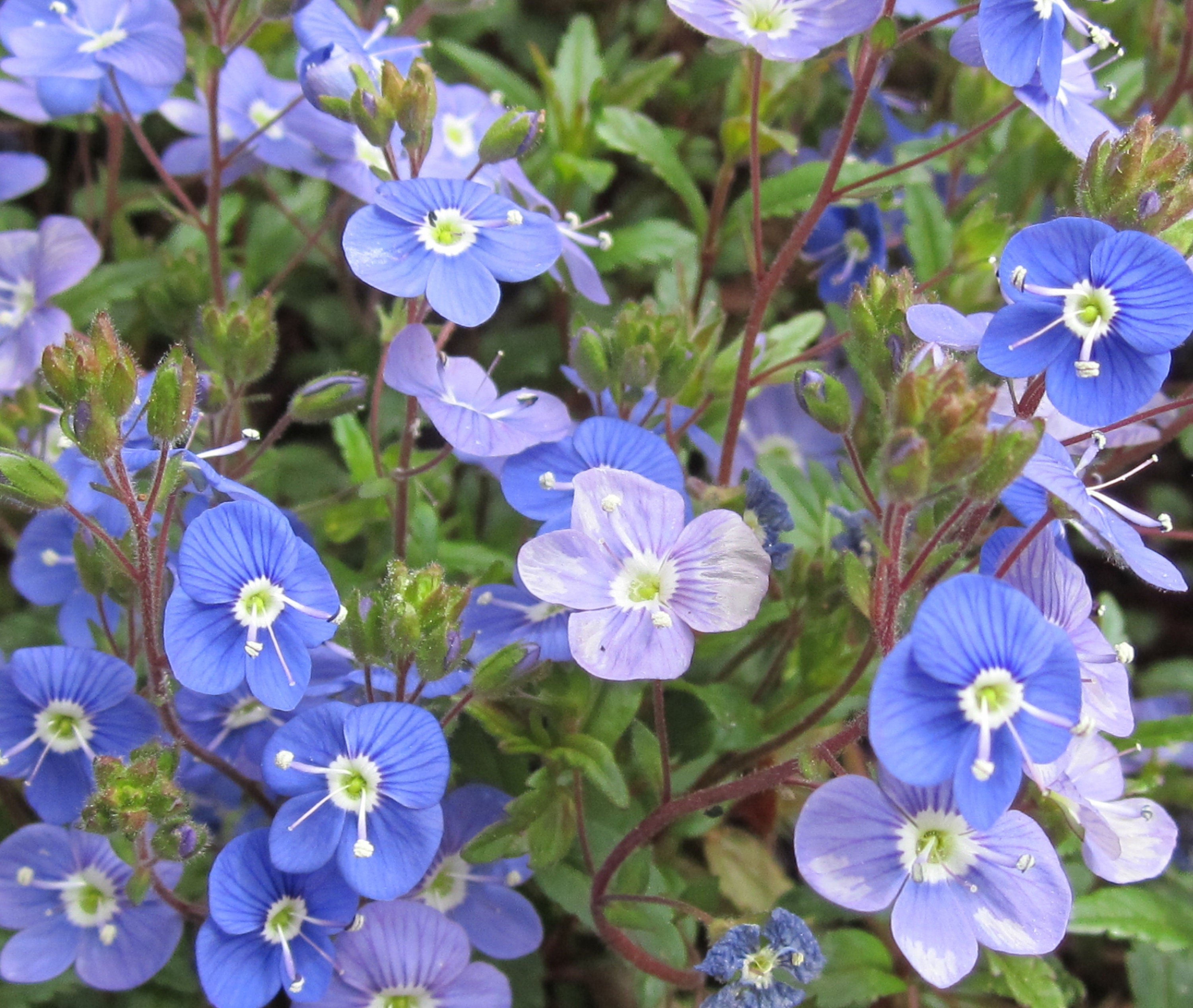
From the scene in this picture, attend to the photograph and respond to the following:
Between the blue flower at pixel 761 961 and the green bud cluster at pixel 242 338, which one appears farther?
the green bud cluster at pixel 242 338

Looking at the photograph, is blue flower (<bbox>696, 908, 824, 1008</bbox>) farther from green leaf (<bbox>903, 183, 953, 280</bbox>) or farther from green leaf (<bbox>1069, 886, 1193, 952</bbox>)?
green leaf (<bbox>903, 183, 953, 280</bbox>)

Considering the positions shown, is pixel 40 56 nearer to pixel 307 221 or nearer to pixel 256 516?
pixel 307 221

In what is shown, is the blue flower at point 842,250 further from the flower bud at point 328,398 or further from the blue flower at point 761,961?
the blue flower at point 761,961

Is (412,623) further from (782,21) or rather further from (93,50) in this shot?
(93,50)

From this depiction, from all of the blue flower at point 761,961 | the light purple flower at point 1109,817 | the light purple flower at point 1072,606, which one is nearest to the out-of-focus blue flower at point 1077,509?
the light purple flower at point 1072,606

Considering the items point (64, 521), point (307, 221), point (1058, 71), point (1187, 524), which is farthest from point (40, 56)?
point (1187, 524)

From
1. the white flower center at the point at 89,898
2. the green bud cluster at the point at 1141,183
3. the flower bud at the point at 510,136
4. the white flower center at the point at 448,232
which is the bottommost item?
the white flower center at the point at 89,898
